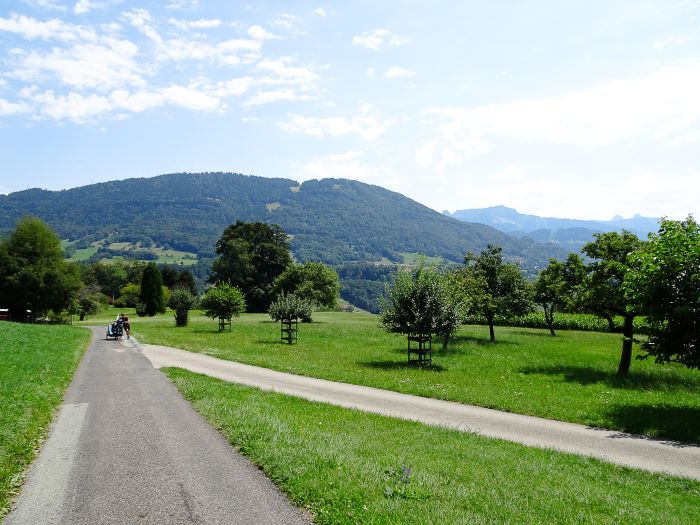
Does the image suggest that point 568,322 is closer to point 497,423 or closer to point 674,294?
point 674,294

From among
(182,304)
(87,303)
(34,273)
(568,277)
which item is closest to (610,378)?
(568,277)

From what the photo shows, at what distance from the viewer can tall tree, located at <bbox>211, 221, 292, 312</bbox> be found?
90562 mm

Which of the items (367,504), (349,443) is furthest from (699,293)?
(367,504)

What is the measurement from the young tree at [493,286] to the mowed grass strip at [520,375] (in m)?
2.75

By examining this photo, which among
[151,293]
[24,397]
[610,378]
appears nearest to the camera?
[24,397]

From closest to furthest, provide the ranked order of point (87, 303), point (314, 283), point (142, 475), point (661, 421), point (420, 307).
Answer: point (142, 475) → point (661, 421) → point (420, 307) → point (314, 283) → point (87, 303)

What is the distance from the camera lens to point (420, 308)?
2673 cm

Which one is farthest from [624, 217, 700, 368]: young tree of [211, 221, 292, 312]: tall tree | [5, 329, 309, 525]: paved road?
[211, 221, 292, 312]: tall tree

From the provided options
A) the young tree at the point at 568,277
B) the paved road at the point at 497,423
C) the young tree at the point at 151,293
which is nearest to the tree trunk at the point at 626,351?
the young tree at the point at 568,277

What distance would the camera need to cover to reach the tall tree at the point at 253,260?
9056cm

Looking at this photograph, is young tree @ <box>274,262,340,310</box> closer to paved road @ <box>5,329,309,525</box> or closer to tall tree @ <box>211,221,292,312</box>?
tall tree @ <box>211,221,292,312</box>

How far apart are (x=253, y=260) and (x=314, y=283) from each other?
93.1 feet

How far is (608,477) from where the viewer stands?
951 centimetres

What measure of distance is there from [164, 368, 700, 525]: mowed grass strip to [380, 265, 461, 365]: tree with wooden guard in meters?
13.7
